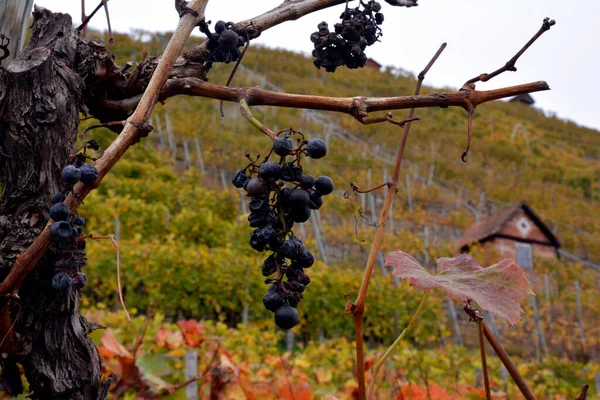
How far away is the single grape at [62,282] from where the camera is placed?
0.70 metres

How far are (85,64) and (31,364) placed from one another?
19.6 inches

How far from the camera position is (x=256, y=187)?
2.15 ft

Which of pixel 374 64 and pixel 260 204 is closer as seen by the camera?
pixel 260 204

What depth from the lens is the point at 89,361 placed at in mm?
834

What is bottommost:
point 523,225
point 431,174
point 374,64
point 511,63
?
point 511,63

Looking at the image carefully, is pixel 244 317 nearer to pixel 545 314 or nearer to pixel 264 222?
pixel 545 314

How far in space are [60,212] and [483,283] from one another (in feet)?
1.78

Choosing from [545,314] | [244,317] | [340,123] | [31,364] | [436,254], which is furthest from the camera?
[340,123]

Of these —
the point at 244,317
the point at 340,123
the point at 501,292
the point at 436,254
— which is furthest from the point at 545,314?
the point at 340,123

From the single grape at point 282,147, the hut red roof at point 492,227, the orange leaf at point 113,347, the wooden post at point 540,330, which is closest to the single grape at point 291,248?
the single grape at point 282,147

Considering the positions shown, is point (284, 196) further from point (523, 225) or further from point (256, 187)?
point (523, 225)

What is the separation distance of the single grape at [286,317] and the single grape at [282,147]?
188 millimetres

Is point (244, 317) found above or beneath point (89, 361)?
beneath

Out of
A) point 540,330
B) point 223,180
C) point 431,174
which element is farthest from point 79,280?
point 431,174
